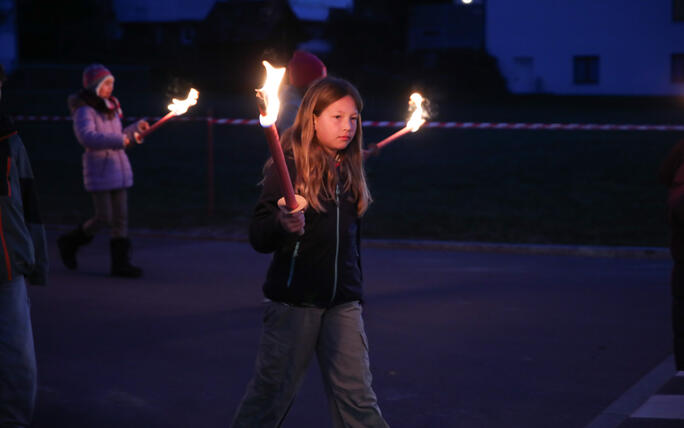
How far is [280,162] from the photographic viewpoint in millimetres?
2570

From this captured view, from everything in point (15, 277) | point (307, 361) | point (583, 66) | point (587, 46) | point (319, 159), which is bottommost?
point (307, 361)

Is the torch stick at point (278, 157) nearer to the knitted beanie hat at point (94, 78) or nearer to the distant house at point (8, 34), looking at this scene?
the knitted beanie hat at point (94, 78)

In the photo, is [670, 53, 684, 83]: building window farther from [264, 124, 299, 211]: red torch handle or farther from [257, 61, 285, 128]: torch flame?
[257, 61, 285, 128]: torch flame

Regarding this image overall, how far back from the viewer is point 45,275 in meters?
4.27

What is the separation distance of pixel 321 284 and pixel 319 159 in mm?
476

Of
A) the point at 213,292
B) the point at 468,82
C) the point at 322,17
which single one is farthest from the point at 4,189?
the point at 322,17

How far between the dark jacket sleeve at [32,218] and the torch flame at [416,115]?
2.19 metres

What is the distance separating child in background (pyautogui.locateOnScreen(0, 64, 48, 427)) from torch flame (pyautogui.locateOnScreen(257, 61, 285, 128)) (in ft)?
5.82

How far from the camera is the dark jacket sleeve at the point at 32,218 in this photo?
13.8ft

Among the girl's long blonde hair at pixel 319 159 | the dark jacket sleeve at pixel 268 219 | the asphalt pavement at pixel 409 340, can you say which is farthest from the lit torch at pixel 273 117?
the asphalt pavement at pixel 409 340

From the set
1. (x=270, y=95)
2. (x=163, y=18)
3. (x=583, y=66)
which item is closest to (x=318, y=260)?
(x=270, y=95)

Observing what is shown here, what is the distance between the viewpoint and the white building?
49.7m

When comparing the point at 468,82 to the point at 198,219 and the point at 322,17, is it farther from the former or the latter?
the point at 198,219

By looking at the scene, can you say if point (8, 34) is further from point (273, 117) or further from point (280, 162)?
point (273, 117)
